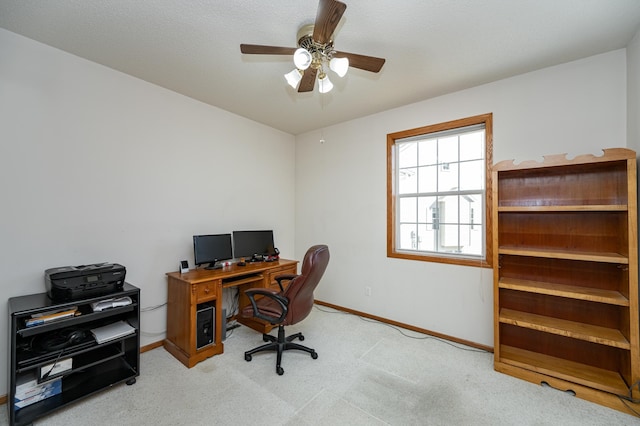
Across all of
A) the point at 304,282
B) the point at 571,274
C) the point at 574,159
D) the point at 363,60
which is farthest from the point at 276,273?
the point at 574,159

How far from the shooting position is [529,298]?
2393mm

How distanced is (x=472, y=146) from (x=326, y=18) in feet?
7.15

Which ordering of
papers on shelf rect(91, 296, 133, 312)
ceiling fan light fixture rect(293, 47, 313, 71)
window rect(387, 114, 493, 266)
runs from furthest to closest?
window rect(387, 114, 493, 266) → papers on shelf rect(91, 296, 133, 312) → ceiling fan light fixture rect(293, 47, 313, 71)

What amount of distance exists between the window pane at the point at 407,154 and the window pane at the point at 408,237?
2.55 ft

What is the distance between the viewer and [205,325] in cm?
247

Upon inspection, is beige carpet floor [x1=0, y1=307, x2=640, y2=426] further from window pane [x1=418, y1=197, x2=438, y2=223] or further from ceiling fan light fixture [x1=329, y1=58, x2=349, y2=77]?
ceiling fan light fixture [x1=329, y1=58, x2=349, y2=77]

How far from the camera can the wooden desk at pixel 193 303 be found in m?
2.34

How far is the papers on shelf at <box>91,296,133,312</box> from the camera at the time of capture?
1947mm

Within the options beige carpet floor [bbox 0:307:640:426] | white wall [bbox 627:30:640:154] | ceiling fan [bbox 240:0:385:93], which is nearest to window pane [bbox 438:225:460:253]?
beige carpet floor [bbox 0:307:640:426]

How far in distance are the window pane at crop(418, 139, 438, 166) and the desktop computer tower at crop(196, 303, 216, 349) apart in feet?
9.34

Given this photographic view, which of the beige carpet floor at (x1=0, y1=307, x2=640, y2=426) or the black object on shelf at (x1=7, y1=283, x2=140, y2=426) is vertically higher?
the black object on shelf at (x1=7, y1=283, x2=140, y2=426)

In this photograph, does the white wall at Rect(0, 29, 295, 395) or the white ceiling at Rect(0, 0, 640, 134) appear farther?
the white wall at Rect(0, 29, 295, 395)

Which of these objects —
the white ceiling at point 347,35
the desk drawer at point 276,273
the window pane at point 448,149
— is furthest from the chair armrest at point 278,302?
the window pane at point 448,149

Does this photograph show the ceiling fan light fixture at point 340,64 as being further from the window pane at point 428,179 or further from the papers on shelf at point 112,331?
the papers on shelf at point 112,331
